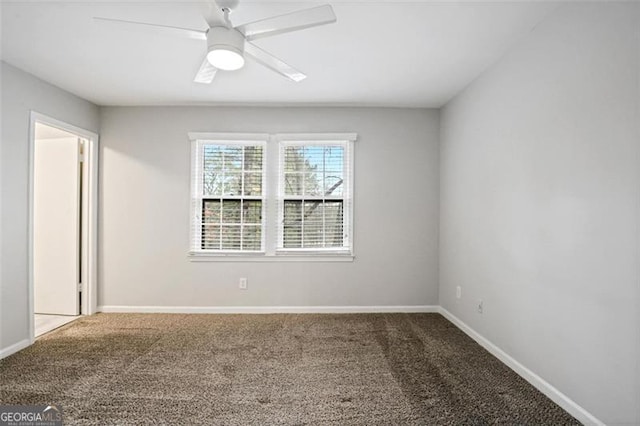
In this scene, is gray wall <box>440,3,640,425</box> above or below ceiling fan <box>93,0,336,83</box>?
below

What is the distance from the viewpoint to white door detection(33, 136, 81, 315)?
4.06m

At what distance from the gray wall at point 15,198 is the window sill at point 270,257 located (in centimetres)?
159

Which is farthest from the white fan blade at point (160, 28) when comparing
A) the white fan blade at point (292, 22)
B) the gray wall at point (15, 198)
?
the gray wall at point (15, 198)

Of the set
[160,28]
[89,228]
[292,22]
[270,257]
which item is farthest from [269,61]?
[89,228]

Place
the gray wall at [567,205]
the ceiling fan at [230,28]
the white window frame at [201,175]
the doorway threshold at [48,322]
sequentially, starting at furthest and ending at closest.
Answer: the white window frame at [201,175] < the doorway threshold at [48,322] < the ceiling fan at [230,28] < the gray wall at [567,205]

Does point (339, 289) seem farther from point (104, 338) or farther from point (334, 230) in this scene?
point (104, 338)

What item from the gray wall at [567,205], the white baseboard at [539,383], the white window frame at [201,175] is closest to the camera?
the gray wall at [567,205]

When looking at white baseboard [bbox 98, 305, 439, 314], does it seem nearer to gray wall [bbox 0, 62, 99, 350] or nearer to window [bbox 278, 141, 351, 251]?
window [bbox 278, 141, 351, 251]

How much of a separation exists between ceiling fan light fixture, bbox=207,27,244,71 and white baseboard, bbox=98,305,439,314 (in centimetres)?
299

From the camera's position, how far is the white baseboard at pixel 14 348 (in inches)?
113

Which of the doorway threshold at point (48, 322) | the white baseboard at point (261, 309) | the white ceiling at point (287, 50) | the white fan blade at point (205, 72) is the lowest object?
the doorway threshold at point (48, 322)

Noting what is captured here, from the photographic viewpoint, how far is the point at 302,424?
1.97 meters

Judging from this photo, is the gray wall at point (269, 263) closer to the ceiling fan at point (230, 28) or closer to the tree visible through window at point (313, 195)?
the tree visible through window at point (313, 195)
